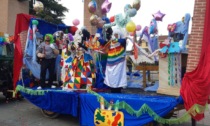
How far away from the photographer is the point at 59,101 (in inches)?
243

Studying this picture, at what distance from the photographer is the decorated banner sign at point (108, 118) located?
5.06 meters

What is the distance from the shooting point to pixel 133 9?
587 centimetres

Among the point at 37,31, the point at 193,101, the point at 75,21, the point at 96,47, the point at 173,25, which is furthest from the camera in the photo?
the point at 37,31

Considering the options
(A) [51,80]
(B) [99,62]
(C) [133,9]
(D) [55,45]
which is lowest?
(A) [51,80]

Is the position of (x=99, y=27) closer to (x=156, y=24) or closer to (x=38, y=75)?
(x=156, y=24)

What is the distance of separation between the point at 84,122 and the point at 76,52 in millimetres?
1845

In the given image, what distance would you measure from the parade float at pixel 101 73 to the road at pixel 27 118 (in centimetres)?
28

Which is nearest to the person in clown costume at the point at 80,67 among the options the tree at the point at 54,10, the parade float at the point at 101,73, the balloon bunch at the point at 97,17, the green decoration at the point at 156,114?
the parade float at the point at 101,73

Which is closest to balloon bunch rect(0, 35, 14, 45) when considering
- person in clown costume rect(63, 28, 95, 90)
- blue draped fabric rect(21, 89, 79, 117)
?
blue draped fabric rect(21, 89, 79, 117)

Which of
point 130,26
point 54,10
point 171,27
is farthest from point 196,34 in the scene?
point 54,10

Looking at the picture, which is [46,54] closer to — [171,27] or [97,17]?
[97,17]

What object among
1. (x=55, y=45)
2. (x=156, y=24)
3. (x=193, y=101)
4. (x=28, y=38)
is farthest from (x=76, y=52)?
(x=193, y=101)

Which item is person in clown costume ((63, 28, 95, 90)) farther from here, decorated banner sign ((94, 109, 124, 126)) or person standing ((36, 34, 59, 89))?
decorated banner sign ((94, 109, 124, 126))

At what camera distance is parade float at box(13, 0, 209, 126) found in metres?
4.80
